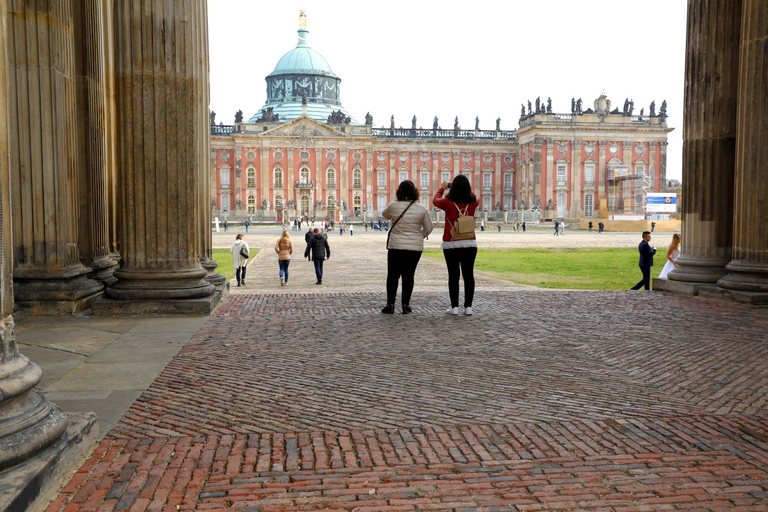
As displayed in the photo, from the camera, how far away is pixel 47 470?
101 inches

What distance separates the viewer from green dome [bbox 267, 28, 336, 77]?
82312 mm

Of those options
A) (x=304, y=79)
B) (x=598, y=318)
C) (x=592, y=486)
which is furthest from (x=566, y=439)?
(x=304, y=79)

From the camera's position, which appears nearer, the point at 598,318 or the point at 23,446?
the point at 23,446

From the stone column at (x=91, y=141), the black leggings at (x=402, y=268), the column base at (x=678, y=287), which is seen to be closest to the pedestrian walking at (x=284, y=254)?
the stone column at (x=91, y=141)

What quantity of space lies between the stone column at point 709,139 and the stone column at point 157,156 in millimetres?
6635

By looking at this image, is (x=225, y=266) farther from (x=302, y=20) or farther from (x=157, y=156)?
(x=302, y=20)

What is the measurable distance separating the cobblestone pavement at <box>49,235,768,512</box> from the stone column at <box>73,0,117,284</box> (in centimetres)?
275

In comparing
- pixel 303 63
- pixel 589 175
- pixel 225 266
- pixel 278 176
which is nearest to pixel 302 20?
pixel 303 63

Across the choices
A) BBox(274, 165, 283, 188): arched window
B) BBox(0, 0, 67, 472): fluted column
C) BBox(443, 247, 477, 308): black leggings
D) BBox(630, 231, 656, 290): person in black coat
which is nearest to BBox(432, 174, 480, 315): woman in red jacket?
BBox(443, 247, 477, 308): black leggings

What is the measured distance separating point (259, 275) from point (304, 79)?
229 feet

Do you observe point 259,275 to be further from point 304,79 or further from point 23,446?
point 304,79

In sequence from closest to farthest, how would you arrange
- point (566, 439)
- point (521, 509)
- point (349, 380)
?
point (521, 509) < point (566, 439) < point (349, 380)

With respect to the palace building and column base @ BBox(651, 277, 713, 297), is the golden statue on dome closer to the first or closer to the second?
the palace building

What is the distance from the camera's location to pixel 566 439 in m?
3.22
